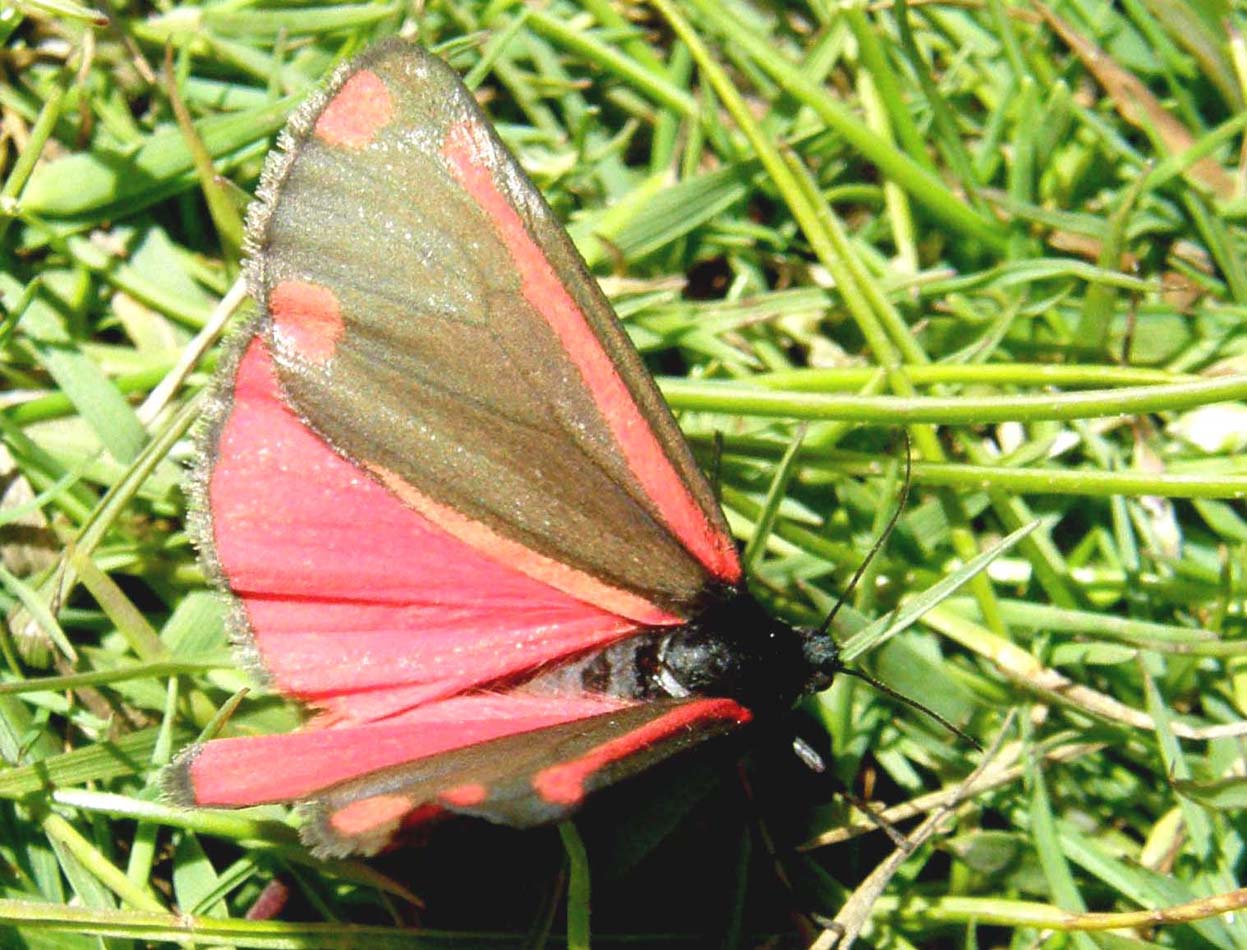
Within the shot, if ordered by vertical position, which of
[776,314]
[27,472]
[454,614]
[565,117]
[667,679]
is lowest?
[667,679]

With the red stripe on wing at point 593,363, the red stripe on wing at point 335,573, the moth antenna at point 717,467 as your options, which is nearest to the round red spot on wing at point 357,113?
the red stripe on wing at point 593,363

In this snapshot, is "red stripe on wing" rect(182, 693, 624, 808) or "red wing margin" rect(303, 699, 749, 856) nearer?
"red wing margin" rect(303, 699, 749, 856)

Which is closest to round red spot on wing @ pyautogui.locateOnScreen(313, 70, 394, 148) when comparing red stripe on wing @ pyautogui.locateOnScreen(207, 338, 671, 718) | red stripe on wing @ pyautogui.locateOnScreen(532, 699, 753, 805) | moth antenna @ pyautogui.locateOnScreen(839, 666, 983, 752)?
red stripe on wing @ pyautogui.locateOnScreen(207, 338, 671, 718)

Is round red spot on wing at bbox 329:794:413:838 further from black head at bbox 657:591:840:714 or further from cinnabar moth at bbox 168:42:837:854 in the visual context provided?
black head at bbox 657:591:840:714

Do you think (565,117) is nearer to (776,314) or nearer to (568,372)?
(776,314)

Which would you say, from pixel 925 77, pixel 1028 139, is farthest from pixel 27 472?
pixel 1028 139
